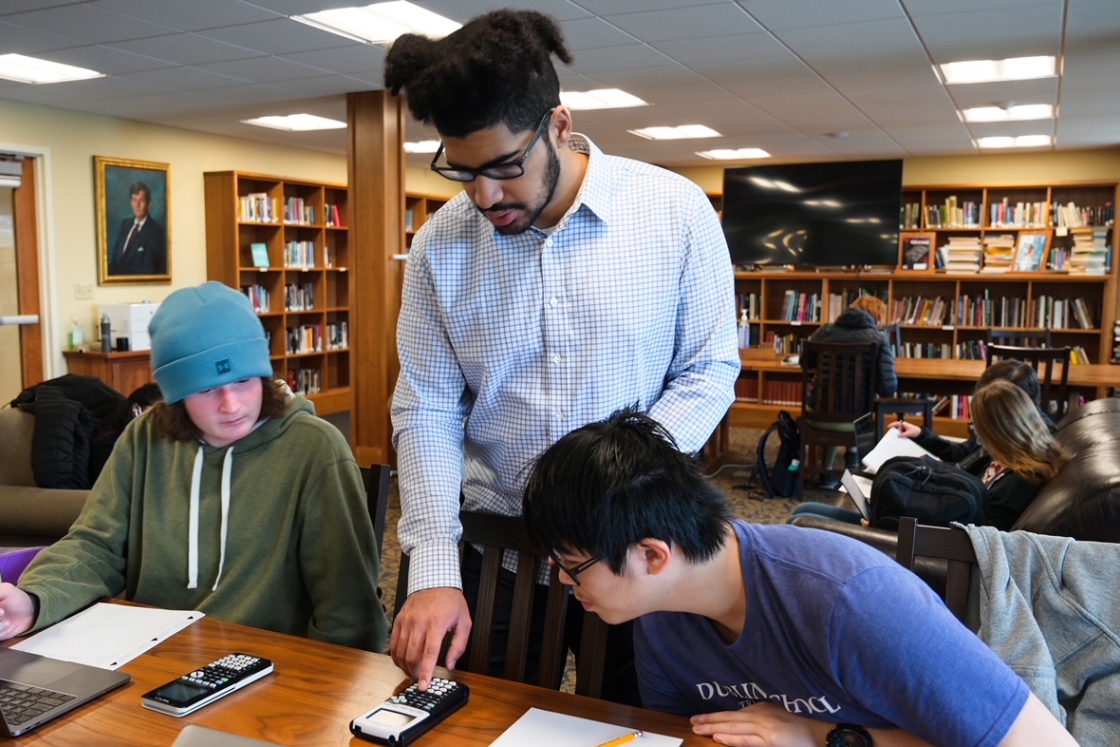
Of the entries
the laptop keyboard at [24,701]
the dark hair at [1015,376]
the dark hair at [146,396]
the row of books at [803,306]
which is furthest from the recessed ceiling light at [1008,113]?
the laptop keyboard at [24,701]

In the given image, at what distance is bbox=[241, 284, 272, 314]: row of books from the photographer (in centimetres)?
841

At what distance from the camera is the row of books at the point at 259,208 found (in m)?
8.07

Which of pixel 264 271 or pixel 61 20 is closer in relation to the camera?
pixel 61 20

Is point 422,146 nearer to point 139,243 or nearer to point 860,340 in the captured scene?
point 139,243

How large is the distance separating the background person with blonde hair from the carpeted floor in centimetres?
107

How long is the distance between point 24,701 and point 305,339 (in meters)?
7.98

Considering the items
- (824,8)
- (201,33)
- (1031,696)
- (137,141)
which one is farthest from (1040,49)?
(137,141)

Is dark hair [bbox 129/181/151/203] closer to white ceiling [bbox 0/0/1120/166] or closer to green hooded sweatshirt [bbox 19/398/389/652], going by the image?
white ceiling [bbox 0/0/1120/166]

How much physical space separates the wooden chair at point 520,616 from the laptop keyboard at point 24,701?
48 centimetres

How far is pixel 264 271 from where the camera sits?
8.51 m

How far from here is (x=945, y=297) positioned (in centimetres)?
920

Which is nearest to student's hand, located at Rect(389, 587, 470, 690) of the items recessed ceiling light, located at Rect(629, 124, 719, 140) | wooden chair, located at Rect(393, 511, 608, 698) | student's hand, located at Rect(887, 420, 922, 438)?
wooden chair, located at Rect(393, 511, 608, 698)

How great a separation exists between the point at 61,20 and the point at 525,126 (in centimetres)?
398

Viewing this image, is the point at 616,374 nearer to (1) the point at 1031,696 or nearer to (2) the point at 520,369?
(2) the point at 520,369
